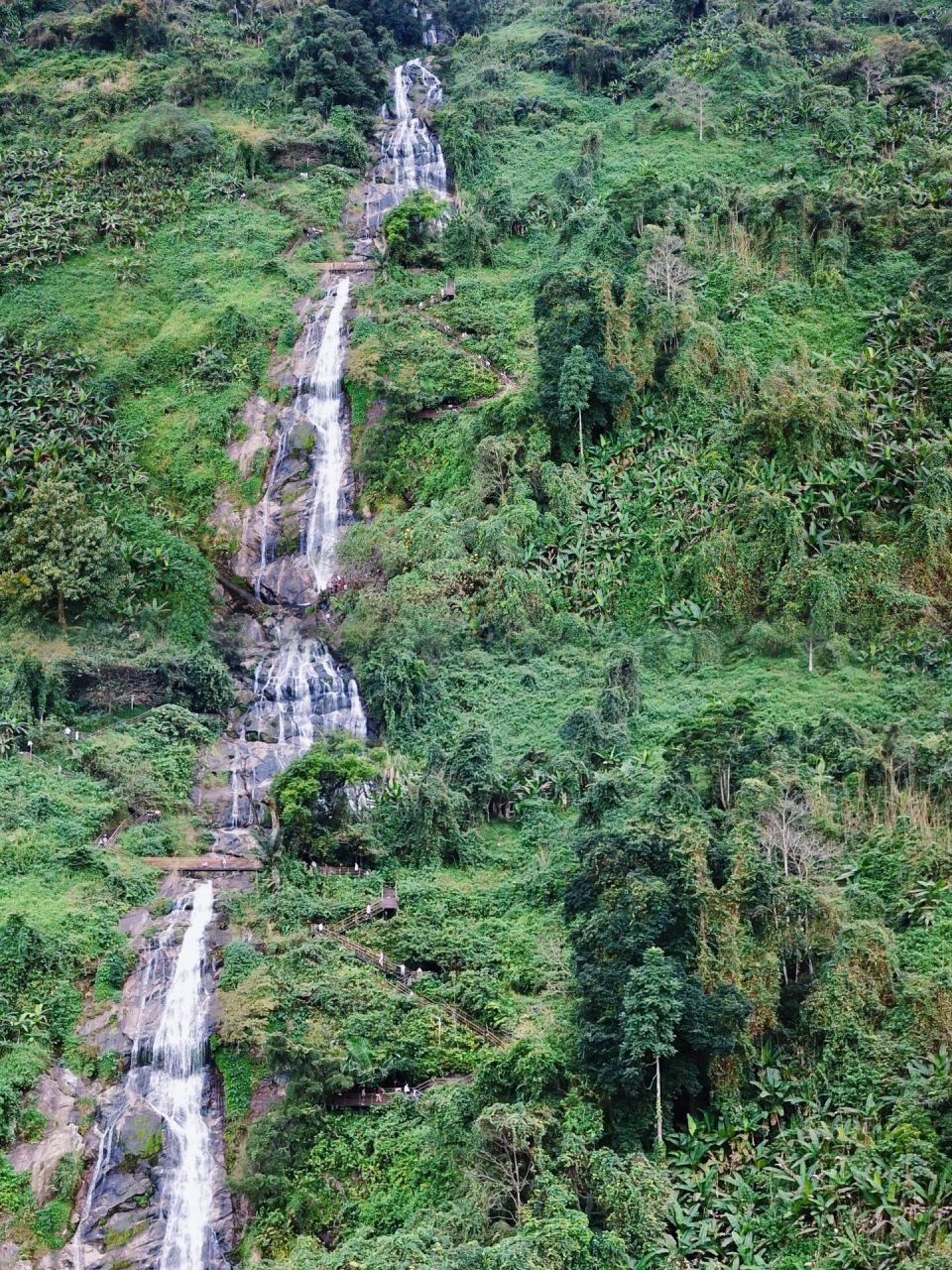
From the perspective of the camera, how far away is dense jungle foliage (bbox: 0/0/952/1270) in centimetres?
2264

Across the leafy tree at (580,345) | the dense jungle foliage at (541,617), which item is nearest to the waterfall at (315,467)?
the dense jungle foliage at (541,617)

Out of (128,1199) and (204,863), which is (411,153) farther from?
(128,1199)

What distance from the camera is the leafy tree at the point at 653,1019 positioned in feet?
72.2

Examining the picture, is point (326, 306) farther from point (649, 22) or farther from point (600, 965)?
point (600, 965)

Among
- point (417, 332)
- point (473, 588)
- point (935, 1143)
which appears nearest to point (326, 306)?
point (417, 332)

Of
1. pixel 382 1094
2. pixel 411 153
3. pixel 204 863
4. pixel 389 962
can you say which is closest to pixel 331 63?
pixel 411 153

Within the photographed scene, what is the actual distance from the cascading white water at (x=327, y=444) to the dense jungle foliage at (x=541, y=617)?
34.4 inches

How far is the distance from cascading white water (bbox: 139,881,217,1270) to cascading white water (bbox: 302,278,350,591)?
1321 cm

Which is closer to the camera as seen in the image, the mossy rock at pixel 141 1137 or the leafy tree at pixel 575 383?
the mossy rock at pixel 141 1137

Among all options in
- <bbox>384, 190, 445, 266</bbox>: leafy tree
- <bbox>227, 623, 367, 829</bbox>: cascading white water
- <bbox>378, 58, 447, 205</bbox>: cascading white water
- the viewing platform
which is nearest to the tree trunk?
the viewing platform

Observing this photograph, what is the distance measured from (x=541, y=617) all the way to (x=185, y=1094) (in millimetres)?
15234

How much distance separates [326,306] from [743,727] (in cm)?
2594

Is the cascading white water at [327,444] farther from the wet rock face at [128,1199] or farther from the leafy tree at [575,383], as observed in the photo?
the wet rock face at [128,1199]

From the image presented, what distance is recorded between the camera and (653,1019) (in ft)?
72.4
